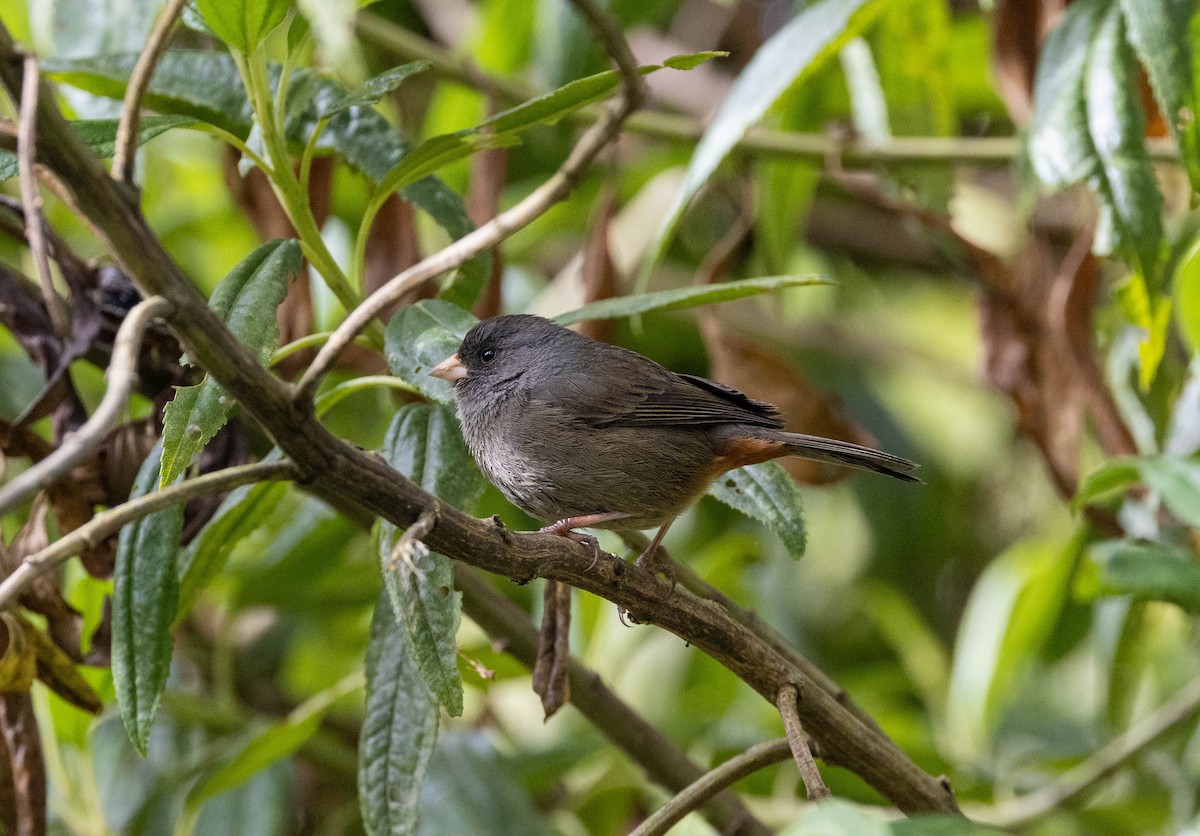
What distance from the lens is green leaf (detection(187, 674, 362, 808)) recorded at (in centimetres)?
284

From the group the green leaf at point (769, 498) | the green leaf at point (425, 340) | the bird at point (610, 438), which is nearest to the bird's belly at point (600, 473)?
the bird at point (610, 438)

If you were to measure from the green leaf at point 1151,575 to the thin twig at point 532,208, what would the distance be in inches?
56.3

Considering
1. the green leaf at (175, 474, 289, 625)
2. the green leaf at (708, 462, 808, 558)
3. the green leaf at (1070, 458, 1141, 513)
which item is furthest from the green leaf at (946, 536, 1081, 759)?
the green leaf at (175, 474, 289, 625)

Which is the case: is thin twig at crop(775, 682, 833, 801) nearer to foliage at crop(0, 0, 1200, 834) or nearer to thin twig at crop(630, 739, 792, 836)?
thin twig at crop(630, 739, 792, 836)

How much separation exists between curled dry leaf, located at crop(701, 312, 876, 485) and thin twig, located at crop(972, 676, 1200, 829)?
107 cm

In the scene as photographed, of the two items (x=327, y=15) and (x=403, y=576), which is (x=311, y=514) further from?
(x=327, y=15)

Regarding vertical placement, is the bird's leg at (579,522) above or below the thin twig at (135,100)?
below

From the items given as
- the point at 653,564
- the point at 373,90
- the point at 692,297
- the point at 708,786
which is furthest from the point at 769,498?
the point at 373,90

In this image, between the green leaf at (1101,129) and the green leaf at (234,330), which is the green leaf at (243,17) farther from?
the green leaf at (1101,129)

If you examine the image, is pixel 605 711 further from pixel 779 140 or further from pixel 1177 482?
pixel 779 140

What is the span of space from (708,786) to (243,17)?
145cm

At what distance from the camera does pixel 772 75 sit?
295cm

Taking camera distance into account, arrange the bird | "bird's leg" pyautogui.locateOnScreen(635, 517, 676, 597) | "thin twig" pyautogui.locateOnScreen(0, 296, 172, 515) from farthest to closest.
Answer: the bird → "bird's leg" pyautogui.locateOnScreen(635, 517, 676, 597) → "thin twig" pyautogui.locateOnScreen(0, 296, 172, 515)

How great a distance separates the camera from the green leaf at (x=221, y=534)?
7.63 ft
